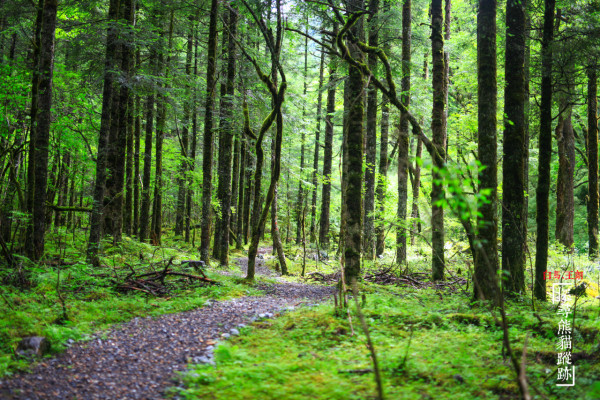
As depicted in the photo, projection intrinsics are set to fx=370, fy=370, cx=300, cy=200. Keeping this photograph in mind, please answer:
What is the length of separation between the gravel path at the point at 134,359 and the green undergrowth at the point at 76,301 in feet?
0.86

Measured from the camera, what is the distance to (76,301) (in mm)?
5906

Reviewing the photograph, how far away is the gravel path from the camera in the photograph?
3.32m

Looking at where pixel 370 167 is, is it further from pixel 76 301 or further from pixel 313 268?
pixel 76 301

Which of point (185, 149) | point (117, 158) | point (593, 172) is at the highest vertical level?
point (185, 149)

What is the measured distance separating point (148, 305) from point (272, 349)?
2811 millimetres

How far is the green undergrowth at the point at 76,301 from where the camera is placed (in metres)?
4.38

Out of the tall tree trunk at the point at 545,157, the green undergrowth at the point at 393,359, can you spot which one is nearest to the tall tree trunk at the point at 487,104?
the green undergrowth at the point at 393,359

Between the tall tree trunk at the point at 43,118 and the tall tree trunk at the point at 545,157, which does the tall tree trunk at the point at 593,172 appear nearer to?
the tall tree trunk at the point at 545,157

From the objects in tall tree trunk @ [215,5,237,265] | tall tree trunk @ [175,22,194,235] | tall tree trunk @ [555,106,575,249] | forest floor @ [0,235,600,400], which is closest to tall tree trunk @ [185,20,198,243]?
tall tree trunk @ [175,22,194,235]

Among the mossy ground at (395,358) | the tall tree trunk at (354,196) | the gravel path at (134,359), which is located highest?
the tall tree trunk at (354,196)

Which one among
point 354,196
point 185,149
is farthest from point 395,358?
point 185,149

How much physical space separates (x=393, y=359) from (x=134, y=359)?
2880 millimetres

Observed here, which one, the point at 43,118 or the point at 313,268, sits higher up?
the point at 43,118

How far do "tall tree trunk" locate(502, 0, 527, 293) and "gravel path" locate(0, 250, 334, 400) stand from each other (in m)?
5.02
